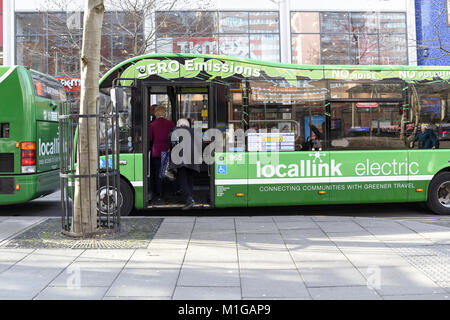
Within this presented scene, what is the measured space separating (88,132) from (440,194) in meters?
6.89

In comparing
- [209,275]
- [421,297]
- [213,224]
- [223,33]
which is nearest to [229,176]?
[213,224]

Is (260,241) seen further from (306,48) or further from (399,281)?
(306,48)

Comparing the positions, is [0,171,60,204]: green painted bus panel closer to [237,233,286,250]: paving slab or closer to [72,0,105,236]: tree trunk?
[72,0,105,236]: tree trunk

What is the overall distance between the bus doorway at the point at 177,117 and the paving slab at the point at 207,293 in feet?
12.9

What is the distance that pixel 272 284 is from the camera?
14.5 feet

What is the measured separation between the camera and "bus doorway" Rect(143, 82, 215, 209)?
822 centimetres

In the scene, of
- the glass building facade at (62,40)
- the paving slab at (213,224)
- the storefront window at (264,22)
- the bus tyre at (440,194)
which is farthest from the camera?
the storefront window at (264,22)

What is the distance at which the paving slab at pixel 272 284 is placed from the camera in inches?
164

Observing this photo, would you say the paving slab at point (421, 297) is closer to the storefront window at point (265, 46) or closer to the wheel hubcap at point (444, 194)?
the wheel hubcap at point (444, 194)

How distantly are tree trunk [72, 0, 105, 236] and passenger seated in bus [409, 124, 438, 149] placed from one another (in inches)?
239

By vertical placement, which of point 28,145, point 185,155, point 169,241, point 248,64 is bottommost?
point 169,241

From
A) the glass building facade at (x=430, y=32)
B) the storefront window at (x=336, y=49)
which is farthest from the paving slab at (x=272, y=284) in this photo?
the glass building facade at (x=430, y=32)

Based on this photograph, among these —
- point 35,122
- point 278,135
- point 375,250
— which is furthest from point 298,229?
point 35,122

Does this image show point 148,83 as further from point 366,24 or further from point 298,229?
point 366,24
